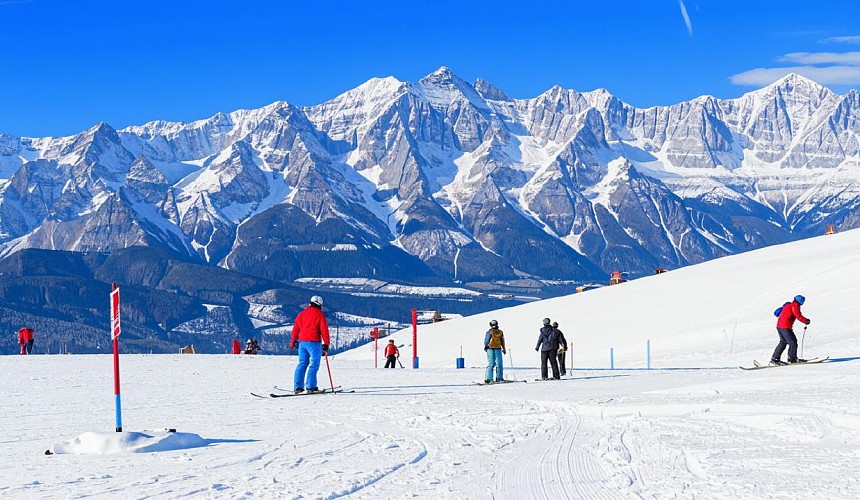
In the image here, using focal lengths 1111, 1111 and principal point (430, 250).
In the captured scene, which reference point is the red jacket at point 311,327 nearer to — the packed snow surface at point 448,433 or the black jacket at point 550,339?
the packed snow surface at point 448,433

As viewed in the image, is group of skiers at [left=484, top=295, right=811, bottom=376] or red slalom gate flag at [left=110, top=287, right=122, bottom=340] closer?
Answer: red slalom gate flag at [left=110, top=287, right=122, bottom=340]

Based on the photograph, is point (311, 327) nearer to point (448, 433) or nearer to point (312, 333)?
point (312, 333)

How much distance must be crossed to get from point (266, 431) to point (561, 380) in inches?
Answer: 534

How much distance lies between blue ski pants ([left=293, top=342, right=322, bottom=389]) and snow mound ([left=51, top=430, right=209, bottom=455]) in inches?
315

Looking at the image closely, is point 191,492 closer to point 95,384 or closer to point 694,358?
point 95,384

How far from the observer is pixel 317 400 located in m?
20.6

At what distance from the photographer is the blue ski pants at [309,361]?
2156 centimetres

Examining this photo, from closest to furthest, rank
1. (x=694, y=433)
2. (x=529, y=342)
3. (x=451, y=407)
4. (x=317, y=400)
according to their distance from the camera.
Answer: (x=694, y=433) < (x=451, y=407) < (x=317, y=400) < (x=529, y=342)

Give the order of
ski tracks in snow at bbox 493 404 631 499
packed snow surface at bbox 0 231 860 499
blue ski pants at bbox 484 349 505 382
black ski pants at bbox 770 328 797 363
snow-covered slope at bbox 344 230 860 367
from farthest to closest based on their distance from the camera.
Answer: snow-covered slope at bbox 344 230 860 367
black ski pants at bbox 770 328 797 363
blue ski pants at bbox 484 349 505 382
packed snow surface at bbox 0 231 860 499
ski tracks in snow at bbox 493 404 631 499

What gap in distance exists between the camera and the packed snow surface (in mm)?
10859

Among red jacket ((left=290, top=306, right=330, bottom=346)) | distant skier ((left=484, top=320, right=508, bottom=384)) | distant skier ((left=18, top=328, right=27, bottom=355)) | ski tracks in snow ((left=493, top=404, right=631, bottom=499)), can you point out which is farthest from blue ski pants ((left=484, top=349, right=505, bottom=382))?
distant skier ((left=18, top=328, right=27, bottom=355))

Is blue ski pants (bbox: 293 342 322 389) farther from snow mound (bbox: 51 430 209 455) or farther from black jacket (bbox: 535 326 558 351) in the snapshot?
snow mound (bbox: 51 430 209 455)

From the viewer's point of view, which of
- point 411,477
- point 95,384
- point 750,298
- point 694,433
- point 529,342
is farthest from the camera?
point 529,342

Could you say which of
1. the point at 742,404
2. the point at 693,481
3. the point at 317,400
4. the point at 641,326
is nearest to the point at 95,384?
the point at 317,400
